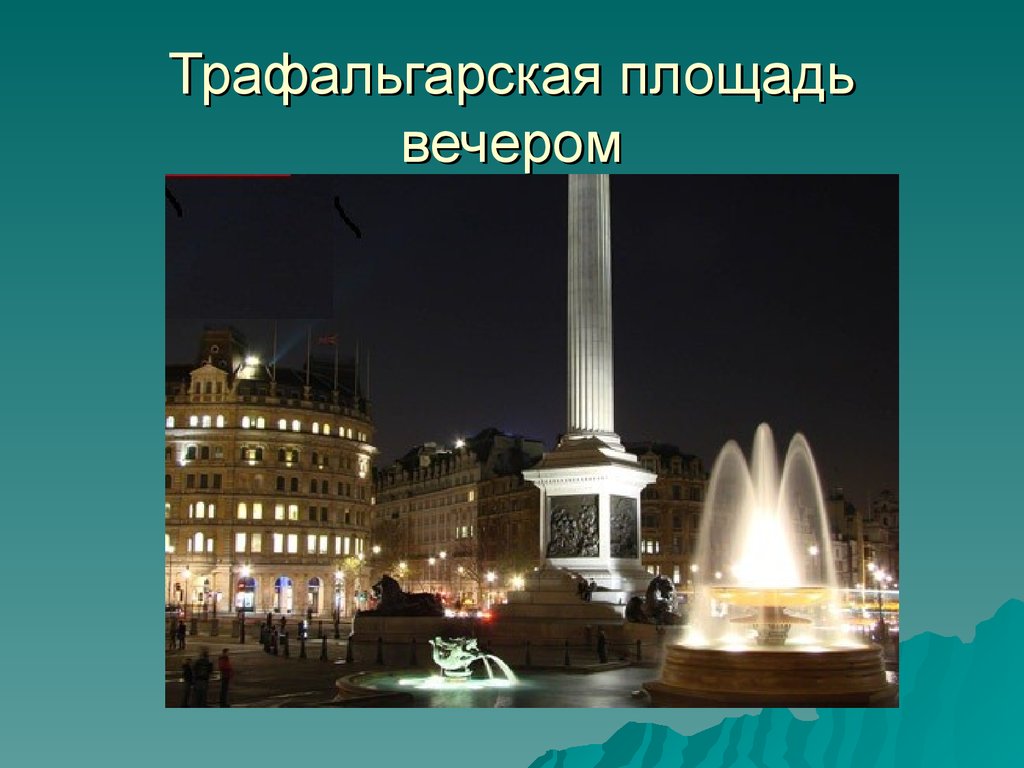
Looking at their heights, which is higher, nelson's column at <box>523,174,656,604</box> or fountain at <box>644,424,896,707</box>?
nelson's column at <box>523,174,656,604</box>

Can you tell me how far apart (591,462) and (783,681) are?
706 inches

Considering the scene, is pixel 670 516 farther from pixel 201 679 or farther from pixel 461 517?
pixel 201 679

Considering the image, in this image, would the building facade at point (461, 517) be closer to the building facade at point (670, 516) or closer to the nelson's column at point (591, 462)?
the building facade at point (670, 516)

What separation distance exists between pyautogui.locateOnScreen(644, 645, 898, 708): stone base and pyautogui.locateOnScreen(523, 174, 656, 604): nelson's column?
15.7 meters

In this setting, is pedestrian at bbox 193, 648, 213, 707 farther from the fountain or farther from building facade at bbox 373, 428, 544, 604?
building facade at bbox 373, 428, 544, 604

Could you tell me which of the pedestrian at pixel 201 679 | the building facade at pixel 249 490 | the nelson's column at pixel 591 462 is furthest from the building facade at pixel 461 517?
the pedestrian at pixel 201 679

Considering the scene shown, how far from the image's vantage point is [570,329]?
38.2 m

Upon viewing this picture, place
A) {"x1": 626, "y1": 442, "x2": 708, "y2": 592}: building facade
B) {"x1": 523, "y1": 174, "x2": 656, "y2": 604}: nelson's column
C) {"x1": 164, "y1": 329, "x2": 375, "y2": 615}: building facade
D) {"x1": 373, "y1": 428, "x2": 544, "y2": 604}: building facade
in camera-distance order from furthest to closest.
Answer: {"x1": 373, "y1": 428, "x2": 544, "y2": 604}: building facade < {"x1": 626, "y1": 442, "x2": 708, "y2": 592}: building facade < {"x1": 164, "y1": 329, "x2": 375, "y2": 615}: building facade < {"x1": 523, "y1": 174, "x2": 656, "y2": 604}: nelson's column

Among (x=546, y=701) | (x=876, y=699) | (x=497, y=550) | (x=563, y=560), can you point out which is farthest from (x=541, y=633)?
(x=497, y=550)

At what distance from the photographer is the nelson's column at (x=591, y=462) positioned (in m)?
34.9

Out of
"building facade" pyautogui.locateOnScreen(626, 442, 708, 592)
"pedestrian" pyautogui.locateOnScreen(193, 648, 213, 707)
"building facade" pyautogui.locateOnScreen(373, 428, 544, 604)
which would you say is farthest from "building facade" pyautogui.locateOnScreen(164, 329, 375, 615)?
"pedestrian" pyautogui.locateOnScreen(193, 648, 213, 707)

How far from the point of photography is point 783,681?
17.4m

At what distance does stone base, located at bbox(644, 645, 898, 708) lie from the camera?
17188 millimetres

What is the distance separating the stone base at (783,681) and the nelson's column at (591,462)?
51.5 feet
